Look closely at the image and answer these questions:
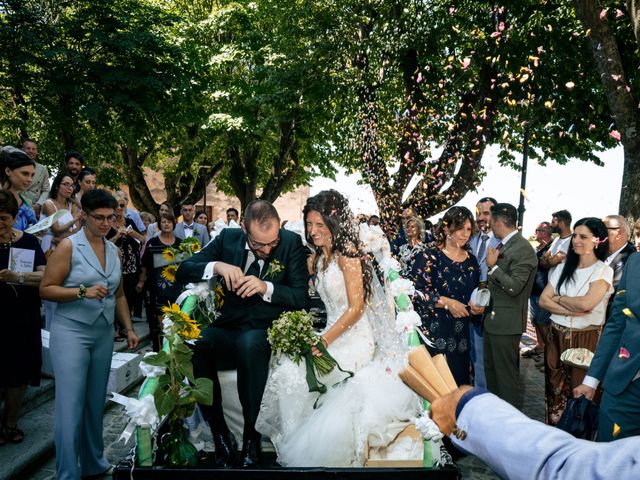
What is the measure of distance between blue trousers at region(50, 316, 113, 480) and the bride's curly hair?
1.99 metres

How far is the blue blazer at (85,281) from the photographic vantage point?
12.1ft

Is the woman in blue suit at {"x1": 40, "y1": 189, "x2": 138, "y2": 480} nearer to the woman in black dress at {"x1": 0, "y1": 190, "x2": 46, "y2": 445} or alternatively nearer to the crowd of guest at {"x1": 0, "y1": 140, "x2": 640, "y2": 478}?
the crowd of guest at {"x1": 0, "y1": 140, "x2": 640, "y2": 478}

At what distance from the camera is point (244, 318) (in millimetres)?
4023

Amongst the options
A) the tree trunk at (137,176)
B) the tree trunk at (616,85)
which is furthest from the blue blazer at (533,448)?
the tree trunk at (137,176)

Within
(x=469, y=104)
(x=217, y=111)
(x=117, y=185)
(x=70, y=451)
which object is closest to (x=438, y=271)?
(x=70, y=451)

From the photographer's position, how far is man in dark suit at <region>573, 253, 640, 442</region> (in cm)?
266

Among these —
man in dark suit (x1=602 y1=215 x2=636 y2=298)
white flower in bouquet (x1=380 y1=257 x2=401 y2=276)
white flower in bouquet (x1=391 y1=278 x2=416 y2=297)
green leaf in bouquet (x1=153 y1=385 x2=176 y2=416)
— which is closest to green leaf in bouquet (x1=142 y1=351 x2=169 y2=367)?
green leaf in bouquet (x1=153 y1=385 x2=176 y2=416)

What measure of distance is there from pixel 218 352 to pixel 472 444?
2.97 meters

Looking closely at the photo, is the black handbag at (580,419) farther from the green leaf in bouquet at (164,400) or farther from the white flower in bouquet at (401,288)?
the green leaf in bouquet at (164,400)

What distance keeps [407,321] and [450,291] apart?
1476 mm

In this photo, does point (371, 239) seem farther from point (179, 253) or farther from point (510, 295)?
point (179, 253)

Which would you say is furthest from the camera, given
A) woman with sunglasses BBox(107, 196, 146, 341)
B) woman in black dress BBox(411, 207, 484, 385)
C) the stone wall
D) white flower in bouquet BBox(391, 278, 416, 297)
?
the stone wall

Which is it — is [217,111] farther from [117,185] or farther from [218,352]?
[218,352]

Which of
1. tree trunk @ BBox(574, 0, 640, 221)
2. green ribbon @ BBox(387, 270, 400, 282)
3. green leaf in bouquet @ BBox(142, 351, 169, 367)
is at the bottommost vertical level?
green leaf in bouquet @ BBox(142, 351, 169, 367)
